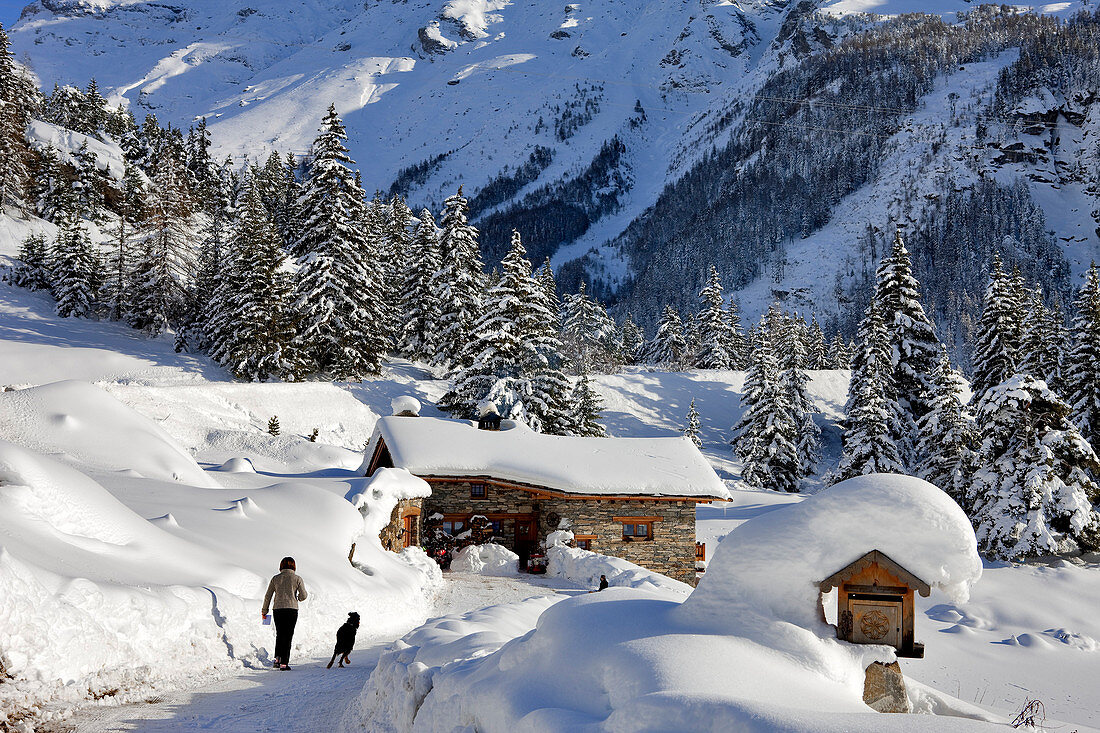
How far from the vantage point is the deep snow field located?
491 cm

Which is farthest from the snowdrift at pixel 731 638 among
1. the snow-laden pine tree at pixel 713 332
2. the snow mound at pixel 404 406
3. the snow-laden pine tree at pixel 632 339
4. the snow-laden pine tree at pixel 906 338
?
the snow-laden pine tree at pixel 632 339

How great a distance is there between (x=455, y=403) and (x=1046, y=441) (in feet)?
85.2

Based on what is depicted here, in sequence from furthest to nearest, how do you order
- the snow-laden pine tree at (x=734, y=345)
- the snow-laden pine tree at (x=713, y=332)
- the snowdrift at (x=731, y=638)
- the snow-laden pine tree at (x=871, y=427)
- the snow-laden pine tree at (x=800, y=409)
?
1. the snow-laden pine tree at (x=734, y=345)
2. the snow-laden pine tree at (x=713, y=332)
3. the snow-laden pine tree at (x=800, y=409)
4. the snow-laden pine tree at (x=871, y=427)
5. the snowdrift at (x=731, y=638)

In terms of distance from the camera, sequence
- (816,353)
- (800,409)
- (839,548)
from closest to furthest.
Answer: (839,548) < (800,409) < (816,353)

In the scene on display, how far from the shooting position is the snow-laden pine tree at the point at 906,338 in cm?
3781

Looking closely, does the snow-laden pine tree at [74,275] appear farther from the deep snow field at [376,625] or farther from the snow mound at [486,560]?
the snow mound at [486,560]

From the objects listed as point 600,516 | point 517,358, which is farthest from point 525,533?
point 517,358

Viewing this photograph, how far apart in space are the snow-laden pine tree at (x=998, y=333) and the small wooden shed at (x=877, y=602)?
87.1ft

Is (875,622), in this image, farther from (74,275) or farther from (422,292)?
(74,275)

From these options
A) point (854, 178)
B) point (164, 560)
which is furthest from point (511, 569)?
point (854, 178)

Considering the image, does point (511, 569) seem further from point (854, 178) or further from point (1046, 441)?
point (854, 178)

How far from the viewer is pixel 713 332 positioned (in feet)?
222

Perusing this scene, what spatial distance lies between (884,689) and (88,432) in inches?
692

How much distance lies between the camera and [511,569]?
72.4 ft
